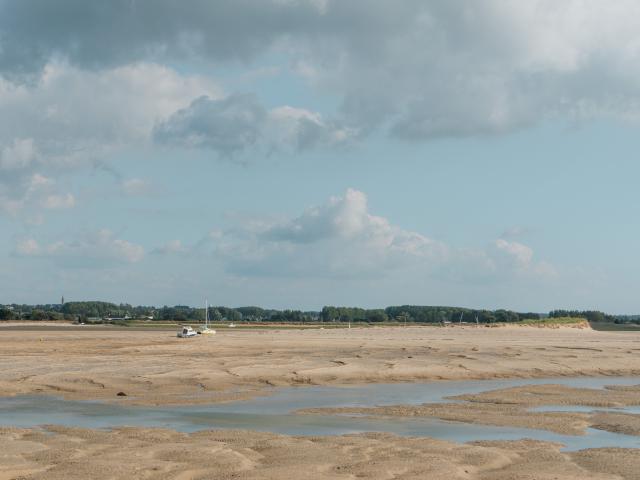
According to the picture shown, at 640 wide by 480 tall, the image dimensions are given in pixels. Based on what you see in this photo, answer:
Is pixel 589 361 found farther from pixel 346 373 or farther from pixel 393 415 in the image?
pixel 393 415

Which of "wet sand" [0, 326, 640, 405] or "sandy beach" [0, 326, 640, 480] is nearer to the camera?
"sandy beach" [0, 326, 640, 480]

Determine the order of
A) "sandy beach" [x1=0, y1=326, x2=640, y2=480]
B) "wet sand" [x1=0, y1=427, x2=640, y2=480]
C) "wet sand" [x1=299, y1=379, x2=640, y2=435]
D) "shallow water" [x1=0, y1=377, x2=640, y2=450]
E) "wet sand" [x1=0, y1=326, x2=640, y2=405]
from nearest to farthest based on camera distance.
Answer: "wet sand" [x1=0, y1=427, x2=640, y2=480]
"sandy beach" [x1=0, y1=326, x2=640, y2=480]
"shallow water" [x1=0, y1=377, x2=640, y2=450]
"wet sand" [x1=299, y1=379, x2=640, y2=435]
"wet sand" [x1=0, y1=326, x2=640, y2=405]

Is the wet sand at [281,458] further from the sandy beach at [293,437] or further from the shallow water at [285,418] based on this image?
the shallow water at [285,418]

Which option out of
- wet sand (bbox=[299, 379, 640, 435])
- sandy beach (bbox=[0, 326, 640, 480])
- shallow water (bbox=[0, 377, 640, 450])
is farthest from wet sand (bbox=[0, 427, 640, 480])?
wet sand (bbox=[299, 379, 640, 435])

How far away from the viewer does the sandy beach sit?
14656 mm

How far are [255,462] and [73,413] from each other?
372 inches

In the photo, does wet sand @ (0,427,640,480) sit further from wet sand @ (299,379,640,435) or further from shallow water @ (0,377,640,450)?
wet sand @ (299,379,640,435)

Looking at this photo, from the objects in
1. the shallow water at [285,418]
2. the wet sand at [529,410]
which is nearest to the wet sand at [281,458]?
the shallow water at [285,418]

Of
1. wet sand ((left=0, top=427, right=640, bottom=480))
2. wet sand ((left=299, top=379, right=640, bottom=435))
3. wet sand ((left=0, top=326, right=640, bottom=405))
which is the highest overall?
wet sand ((left=0, top=326, right=640, bottom=405))

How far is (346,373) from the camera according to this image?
116ft

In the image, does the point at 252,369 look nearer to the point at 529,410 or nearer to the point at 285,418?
the point at 285,418

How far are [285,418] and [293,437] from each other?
3.69 m

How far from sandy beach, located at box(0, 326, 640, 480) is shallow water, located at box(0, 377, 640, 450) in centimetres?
104

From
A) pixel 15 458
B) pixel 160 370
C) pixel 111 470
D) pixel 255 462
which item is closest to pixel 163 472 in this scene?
pixel 111 470
